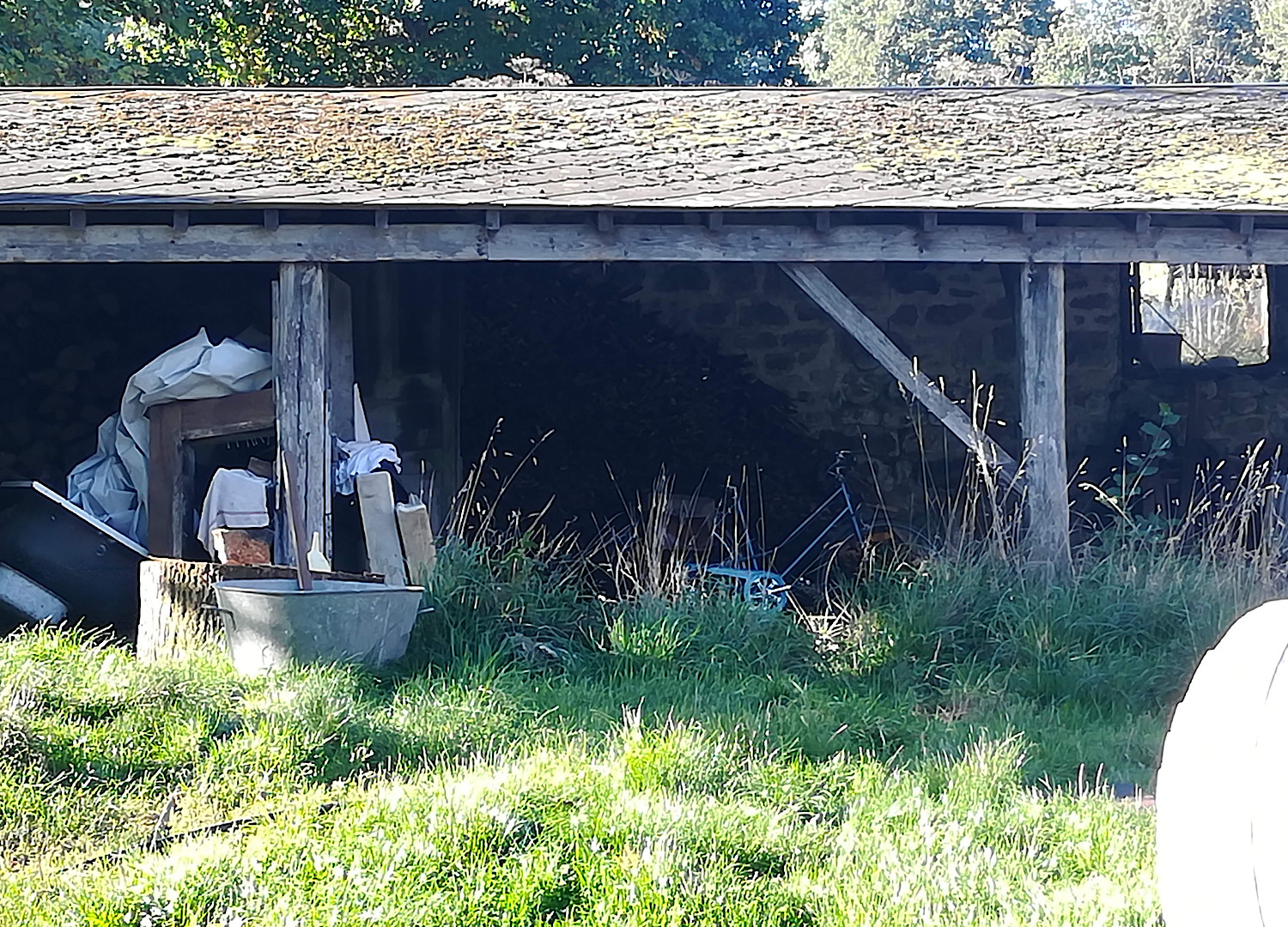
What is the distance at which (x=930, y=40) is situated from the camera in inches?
1615

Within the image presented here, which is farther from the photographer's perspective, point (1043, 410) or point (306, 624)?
point (1043, 410)

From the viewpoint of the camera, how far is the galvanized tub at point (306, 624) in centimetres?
584


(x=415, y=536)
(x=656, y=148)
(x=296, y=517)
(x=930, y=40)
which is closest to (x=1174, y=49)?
(x=930, y=40)

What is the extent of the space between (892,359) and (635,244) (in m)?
1.49

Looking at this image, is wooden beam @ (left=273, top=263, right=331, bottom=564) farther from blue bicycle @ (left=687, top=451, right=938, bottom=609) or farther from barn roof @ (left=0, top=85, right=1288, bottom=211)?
blue bicycle @ (left=687, top=451, right=938, bottom=609)

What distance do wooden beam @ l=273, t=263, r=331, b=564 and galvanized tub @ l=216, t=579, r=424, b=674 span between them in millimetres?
1230

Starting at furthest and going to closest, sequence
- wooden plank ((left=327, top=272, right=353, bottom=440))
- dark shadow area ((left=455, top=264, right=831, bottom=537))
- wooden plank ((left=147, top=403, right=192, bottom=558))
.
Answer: dark shadow area ((left=455, top=264, right=831, bottom=537)) → wooden plank ((left=327, top=272, right=353, bottom=440)) → wooden plank ((left=147, top=403, right=192, bottom=558))

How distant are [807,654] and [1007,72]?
3423cm

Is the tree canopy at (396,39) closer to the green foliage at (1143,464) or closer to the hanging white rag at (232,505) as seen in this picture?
the green foliage at (1143,464)

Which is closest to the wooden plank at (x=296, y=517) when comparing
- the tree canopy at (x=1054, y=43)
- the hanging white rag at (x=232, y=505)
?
the hanging white rag at (x=232, y=505)

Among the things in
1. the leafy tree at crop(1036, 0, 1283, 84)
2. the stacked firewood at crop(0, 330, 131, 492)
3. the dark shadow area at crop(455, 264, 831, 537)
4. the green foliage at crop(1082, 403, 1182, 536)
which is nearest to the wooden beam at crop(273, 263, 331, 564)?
the dark shadow area at crop(455, 264, 831, 537)

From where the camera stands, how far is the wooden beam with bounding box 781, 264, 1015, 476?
7328 millimetres

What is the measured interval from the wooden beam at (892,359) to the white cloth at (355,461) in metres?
2.46

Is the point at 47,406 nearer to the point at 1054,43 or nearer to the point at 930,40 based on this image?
the point at 1054,43
